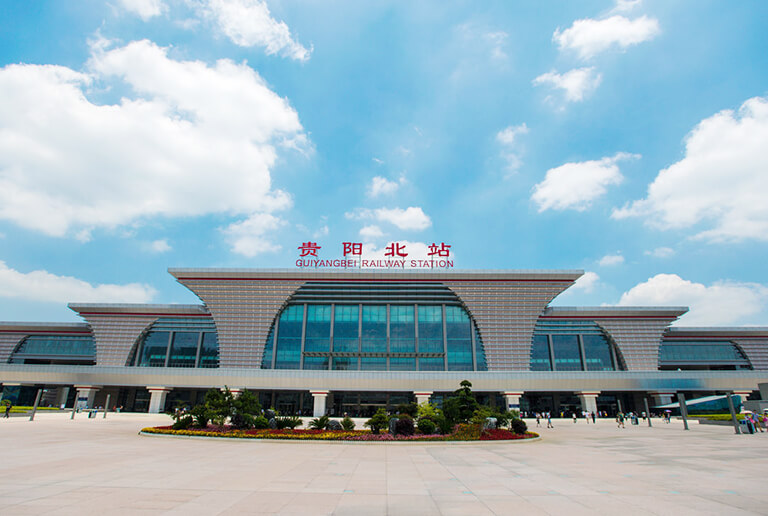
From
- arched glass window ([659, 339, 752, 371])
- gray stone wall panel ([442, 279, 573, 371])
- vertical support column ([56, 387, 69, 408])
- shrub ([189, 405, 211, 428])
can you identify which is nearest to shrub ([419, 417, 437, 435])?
shrub ([189, 405, 211, 428])

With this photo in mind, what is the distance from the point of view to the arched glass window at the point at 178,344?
71.0 m

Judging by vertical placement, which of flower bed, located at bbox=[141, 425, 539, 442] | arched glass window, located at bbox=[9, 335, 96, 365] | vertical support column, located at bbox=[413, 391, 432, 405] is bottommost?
flower bed, located at bbox=[141, 425, 539, 442]

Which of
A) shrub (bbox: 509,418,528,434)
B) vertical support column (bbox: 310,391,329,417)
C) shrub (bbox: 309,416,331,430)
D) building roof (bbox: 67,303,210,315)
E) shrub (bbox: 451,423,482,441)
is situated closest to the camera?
shrub (bbox: 451,423,482,441)

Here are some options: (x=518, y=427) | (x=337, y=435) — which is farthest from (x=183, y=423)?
(x=518, y=427)

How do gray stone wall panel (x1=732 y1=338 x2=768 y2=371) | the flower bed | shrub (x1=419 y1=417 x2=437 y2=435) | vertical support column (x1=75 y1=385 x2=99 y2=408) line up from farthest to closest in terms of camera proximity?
gray stone wall panel (x1=732 y1=338 x2=768 y2=371)
vertical support column (x1=75 y1=385 x2=99 y2=408)
shrub (x1=419 y1=417 x2=437 y2=435)
the flower bed

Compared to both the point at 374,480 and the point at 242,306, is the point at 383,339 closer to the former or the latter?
the point at 242,306

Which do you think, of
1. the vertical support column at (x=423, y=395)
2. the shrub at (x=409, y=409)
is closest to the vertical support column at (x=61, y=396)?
the vertical support column at (x=423, y=395)

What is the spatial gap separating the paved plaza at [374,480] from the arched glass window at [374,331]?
→ 45.0 metres

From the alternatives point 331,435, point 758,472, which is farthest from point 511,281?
point 758,472

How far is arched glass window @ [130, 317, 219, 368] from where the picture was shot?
7100 cm

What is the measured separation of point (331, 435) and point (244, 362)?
44892 mm

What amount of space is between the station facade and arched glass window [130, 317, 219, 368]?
0.18 m

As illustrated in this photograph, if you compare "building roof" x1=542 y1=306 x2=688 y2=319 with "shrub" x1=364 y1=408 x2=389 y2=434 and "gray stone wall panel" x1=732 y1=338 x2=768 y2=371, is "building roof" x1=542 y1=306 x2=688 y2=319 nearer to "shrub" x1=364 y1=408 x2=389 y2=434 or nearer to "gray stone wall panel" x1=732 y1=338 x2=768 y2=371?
"gray stone wall panel" x1=732 y1=338 x2=768 y2=371

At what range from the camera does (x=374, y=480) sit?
13398mm
